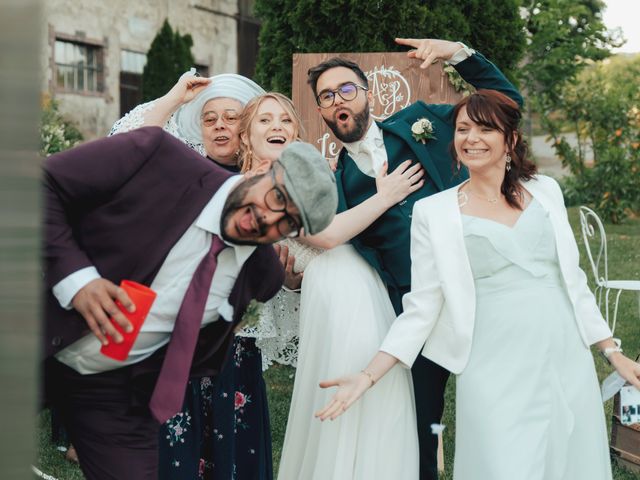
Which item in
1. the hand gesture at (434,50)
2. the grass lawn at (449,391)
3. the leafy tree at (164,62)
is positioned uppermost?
the leafy tree at (164,62)

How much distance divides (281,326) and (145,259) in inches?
64.7

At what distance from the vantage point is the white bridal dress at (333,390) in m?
3.20

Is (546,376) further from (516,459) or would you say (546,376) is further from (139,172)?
(139,172)

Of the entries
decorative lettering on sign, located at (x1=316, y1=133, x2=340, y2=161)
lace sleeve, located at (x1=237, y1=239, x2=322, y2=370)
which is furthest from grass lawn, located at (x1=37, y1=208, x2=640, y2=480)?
decorative lettering on sign, located at (x1=316, y1=133, x2=340, y2=161)

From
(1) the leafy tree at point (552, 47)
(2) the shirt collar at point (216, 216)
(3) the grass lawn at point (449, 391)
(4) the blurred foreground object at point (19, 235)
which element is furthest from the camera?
(1) the leafy tree at point (552, 47)

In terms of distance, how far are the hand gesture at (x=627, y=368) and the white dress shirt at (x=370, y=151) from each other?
3.78 ft

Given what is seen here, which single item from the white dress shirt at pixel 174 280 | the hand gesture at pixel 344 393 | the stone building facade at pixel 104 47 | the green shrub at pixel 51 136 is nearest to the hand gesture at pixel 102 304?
the white dress shirt at pixel 174 280

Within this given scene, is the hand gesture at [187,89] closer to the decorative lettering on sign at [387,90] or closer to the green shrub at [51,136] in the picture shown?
the decorative lettering on sign at [387,90]

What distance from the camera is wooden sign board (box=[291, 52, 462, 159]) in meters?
5.30

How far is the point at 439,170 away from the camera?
3496 mm

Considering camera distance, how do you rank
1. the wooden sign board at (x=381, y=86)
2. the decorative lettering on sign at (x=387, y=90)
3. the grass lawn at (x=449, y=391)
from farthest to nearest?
1. the decorative lettering on sign at (x=387, y=90)
2. the wooden sign board at (x=381, y=86)
3. the grass lawn at (x=449, y=391)

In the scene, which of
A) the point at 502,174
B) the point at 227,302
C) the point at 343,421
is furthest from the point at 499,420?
the point at 227,302

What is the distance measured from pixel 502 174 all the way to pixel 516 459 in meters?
1.01

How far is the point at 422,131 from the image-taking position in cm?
347
